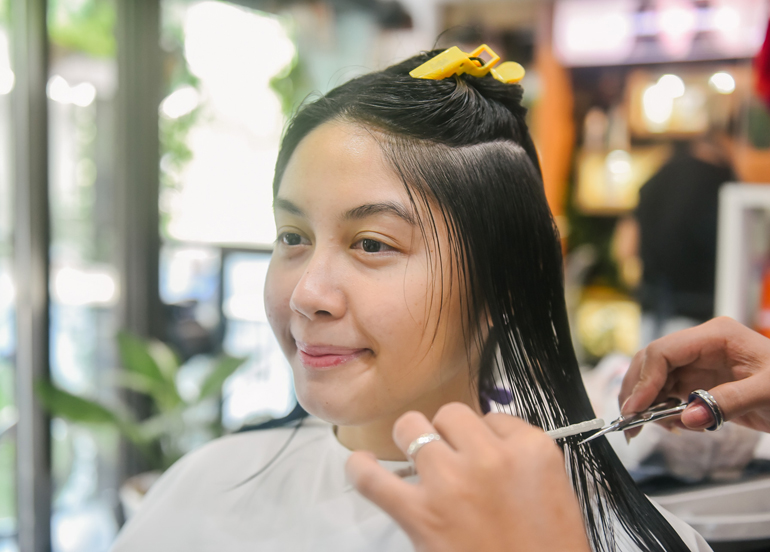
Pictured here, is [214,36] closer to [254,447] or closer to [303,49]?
[303,49]

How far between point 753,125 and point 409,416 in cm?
197

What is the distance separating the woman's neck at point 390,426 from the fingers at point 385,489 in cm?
30

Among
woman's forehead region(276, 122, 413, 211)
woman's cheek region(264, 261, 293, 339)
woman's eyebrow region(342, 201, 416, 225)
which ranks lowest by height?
woman's cheek region(264, 261, 293, 339)

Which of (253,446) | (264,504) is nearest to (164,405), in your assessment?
(253,446)

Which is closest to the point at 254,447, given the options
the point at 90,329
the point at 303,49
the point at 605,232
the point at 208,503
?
the point at 208,503

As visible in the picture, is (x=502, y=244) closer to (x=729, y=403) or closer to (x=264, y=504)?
(x=729, y=403)

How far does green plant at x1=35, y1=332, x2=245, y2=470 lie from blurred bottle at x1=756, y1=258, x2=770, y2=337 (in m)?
1.62

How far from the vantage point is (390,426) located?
844 millimetres

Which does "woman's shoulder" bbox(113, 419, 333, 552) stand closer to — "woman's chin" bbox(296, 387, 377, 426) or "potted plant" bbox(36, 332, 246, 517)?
"woman's chin" bbox(296, 387, 377, 426)

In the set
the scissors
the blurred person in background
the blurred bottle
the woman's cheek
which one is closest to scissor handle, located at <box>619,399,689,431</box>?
the scissors

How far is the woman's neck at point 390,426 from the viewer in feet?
2.66

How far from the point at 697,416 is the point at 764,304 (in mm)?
1105

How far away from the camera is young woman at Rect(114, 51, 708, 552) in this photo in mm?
688

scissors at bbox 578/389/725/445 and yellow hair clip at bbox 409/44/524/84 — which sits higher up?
yellow hair clip at bbox 409/44/524/84
